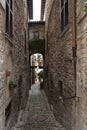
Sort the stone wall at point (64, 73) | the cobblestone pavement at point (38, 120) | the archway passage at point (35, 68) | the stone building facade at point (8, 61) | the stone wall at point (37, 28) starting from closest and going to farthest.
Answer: the stone building facade at point (8, 61) → the stone wall at point (64, 73) → the cobblestone pavement at point (38, 120) → the stone wall at point (37, 28) → the archway passage at point (35, 68)

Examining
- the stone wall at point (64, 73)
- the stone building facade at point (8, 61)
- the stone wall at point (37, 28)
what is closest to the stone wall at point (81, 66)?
the stone wall at point (64, 73)

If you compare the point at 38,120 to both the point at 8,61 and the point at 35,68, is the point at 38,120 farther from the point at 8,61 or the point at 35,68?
the point at 35,68

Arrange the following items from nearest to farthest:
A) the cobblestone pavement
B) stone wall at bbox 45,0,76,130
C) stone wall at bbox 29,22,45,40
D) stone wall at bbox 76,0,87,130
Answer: stone wall at bbox 76,0,87,130 → stone wall at bbox 45,0,76,130 → the cobblestone pavement → stone wall at bbox 29,22,45,40

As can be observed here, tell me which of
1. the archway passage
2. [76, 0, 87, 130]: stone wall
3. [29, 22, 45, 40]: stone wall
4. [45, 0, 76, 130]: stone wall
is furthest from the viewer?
the archway passage

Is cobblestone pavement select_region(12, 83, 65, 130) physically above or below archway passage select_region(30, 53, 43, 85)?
below

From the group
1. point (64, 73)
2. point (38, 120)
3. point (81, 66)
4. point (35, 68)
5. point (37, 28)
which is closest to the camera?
point (81, 66)

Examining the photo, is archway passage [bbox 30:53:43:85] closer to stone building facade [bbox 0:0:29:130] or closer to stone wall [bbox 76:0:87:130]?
stone building facade [bbox 0:0:29:130]

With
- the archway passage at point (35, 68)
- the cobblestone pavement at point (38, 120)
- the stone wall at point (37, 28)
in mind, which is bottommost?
the cobblestone pavement at point (38, 120)

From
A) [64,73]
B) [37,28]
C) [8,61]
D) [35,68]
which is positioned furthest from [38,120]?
[35,68]

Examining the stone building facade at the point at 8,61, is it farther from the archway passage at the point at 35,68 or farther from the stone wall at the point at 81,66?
the archway passage at the point at 35,68

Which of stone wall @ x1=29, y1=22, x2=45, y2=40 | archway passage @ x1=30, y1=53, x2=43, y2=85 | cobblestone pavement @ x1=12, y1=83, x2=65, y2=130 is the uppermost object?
stone wall @ x1=29, y1=22, x2=45, y2=40

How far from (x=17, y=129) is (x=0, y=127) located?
3162 mm

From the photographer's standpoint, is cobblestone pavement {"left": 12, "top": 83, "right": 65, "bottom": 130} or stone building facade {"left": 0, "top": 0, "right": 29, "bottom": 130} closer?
stone building facade {"left": 0, "top": 0, "right": 29, "bottom": 130}

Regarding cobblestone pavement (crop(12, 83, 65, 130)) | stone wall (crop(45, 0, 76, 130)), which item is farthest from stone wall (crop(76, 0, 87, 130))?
cobblestone pavement (crop(12, 83, 65, 130))
